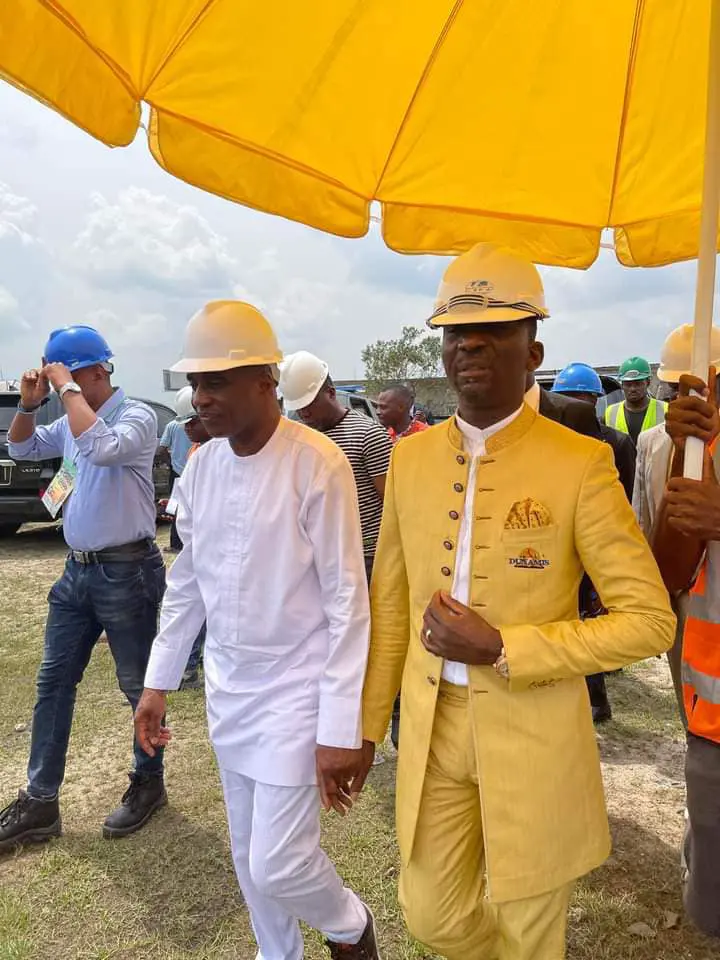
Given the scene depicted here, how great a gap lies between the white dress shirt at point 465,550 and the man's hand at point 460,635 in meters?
0.09

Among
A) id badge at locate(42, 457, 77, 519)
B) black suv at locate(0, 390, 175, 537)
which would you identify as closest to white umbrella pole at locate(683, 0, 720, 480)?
id badge at locate(42, 457, 77, 519)

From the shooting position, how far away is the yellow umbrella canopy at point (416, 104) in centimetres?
203

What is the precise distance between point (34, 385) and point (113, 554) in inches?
34.7

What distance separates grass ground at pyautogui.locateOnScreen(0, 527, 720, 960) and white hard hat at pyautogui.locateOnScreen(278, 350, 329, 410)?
2048 mm

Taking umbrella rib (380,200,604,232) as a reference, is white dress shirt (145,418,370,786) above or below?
below

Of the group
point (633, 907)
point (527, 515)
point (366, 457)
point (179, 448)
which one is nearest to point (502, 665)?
point (527, 515)

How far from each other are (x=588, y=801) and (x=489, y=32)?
7.74 feet

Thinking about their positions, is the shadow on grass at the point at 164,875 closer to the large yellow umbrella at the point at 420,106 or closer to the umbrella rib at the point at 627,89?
the large yellow umbrella at the point at 420,106

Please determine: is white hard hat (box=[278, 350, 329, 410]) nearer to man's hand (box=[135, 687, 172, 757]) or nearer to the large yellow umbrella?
the large yellow umbrella

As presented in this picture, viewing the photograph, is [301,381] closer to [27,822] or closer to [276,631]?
[276,631]

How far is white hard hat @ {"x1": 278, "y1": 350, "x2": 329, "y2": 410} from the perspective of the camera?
13.3 ft

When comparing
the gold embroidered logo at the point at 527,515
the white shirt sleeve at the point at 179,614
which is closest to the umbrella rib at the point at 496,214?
the white shirt sleeve at the point at 179,614

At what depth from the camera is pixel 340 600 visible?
2285 millimetres

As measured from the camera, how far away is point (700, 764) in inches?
98.1
